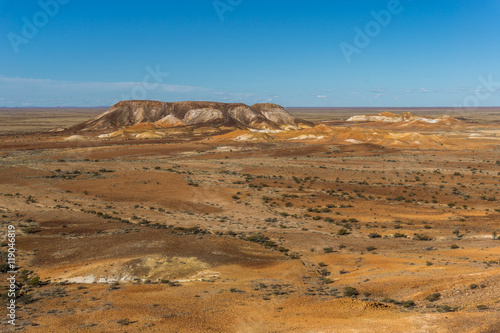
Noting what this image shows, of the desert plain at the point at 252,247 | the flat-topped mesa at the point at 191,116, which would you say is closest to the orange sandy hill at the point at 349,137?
the flat-topped mesa at the point at 191,116

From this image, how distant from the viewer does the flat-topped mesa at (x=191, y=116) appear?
493 ft

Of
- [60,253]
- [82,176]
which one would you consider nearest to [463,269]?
[60,253]

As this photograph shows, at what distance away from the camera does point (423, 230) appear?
29.1 m

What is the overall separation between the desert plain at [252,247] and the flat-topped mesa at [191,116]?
90.6m

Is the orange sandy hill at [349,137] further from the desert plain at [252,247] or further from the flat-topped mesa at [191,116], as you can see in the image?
the desert plain at [252,247]

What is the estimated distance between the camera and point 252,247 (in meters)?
24.8

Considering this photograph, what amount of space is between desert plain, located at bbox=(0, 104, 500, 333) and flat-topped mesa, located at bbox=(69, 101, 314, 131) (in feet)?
297

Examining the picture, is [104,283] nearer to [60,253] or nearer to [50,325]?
[50,325]

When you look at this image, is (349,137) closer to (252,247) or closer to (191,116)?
(191,116)

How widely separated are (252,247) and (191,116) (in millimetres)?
141374

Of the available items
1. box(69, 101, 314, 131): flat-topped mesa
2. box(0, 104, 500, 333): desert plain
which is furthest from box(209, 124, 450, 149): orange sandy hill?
box(0, 104, 500, 333): desert plain

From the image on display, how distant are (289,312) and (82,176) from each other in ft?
143

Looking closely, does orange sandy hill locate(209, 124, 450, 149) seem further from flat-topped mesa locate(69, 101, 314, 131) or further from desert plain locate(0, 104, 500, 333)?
desert plain locate(0, 104, 500, 333)

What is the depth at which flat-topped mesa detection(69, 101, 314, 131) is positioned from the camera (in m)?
150
